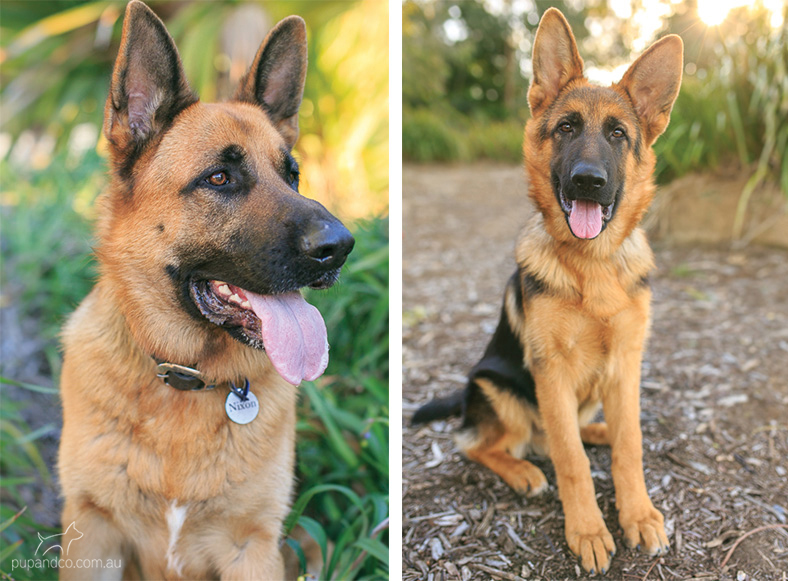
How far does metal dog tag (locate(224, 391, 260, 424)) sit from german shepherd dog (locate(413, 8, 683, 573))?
3.14 feet

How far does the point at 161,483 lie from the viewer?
5.65 ft

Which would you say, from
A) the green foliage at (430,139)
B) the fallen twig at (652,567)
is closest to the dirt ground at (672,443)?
the fallen twig at (652,567)

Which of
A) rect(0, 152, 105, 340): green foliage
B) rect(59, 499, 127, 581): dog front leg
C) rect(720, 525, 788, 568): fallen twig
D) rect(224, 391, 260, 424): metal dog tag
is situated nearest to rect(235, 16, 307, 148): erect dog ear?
rect(224, 391, 260, 424): metal dog tag

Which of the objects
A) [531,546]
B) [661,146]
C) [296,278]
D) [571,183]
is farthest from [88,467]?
[661,146]

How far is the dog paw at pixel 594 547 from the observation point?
1.80m

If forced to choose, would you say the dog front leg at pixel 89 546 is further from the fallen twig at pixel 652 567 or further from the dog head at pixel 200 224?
the fallen twig at pixel 652 567

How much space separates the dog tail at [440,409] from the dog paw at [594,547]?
794mm

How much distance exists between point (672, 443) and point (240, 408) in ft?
5.28

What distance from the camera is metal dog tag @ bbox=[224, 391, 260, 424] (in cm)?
184

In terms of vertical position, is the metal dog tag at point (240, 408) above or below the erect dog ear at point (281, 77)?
below

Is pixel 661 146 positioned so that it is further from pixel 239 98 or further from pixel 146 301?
pixel 146 301

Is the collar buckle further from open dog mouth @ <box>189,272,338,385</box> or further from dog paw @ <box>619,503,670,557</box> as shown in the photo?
dog paw @ <box>619,503,670,557</box>

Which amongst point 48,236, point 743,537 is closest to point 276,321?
point 743,537

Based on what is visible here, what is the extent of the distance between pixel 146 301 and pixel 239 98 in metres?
0.73
